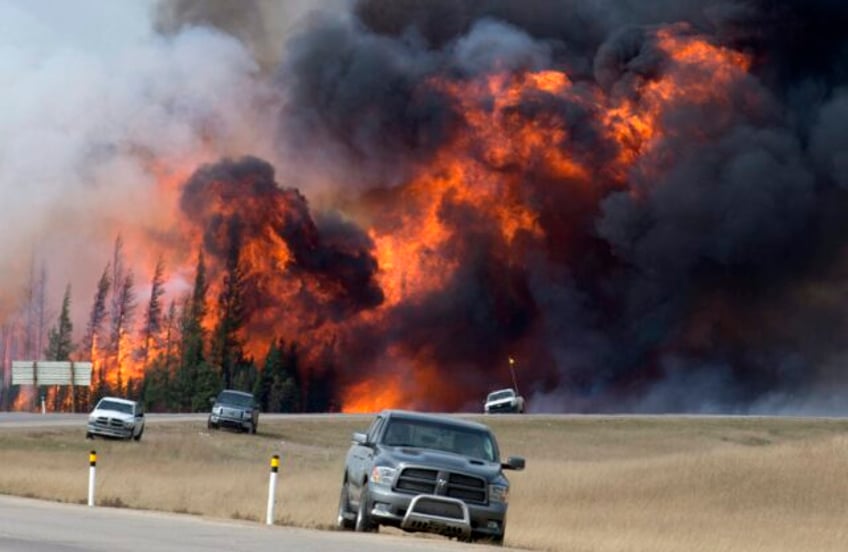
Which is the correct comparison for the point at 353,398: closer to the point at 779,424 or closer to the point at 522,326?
the point at 522,326

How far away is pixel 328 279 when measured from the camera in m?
122

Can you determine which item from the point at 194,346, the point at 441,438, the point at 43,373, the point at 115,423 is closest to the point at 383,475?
the point at 441,438

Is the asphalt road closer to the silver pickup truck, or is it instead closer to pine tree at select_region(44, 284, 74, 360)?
the silver pickup truck

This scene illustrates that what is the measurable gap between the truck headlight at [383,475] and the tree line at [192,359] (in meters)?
93.5

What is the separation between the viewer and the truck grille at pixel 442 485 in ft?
82.9

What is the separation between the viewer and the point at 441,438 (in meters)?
27.1

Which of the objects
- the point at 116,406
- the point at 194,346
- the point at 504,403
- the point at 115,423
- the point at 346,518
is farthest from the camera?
the point at 194,346

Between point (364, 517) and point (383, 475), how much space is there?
944 mm

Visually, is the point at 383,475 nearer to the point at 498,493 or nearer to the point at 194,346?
the point at 498,493

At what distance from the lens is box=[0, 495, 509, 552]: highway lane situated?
2111 cm

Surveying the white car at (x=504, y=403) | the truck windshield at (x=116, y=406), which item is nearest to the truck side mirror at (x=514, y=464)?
the truck windshield at (x=116, y=406)

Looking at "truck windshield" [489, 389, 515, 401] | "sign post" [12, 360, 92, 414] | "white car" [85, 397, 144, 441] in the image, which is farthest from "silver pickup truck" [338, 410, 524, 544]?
"truck windshield" [489, 389, 515, 401]

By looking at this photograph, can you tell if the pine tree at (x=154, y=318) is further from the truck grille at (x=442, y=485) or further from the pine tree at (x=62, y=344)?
the truck grille at (x=442, y=485)

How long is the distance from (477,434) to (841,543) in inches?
481
